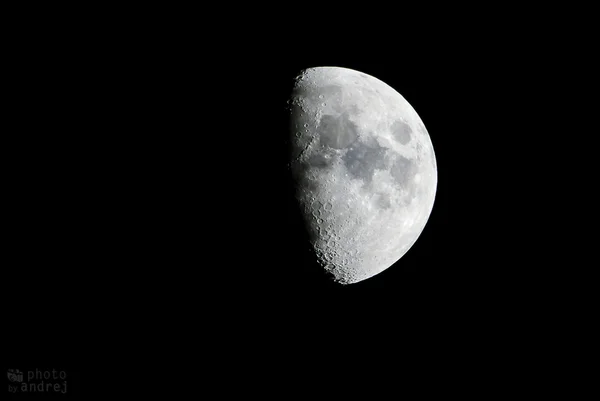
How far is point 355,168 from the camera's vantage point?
3.03 m

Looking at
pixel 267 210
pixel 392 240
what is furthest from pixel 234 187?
pixel 392 240

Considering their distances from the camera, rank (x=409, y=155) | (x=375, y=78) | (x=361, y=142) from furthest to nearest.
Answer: (x=375, y=78) → (x=409, y=155) → (x=361, y=142)

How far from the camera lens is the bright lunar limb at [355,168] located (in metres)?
3.03

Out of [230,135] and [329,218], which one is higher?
[230,135]

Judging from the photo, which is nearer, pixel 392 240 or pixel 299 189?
pixel 299 189

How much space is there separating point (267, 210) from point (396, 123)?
1.09m

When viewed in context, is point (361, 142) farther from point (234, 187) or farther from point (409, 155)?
point (234, 187)

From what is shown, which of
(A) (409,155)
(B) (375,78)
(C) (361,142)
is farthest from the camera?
(B) (375,78)

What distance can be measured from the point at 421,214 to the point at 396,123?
0.70 m

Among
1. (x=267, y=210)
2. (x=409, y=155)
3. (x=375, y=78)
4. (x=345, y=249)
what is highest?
(x=375, y=78)

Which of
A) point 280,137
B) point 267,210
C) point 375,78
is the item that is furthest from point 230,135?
point 375,78

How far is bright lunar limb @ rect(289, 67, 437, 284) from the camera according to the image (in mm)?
3033

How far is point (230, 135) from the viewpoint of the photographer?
3084mm

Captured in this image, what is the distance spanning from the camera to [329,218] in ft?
10.3
